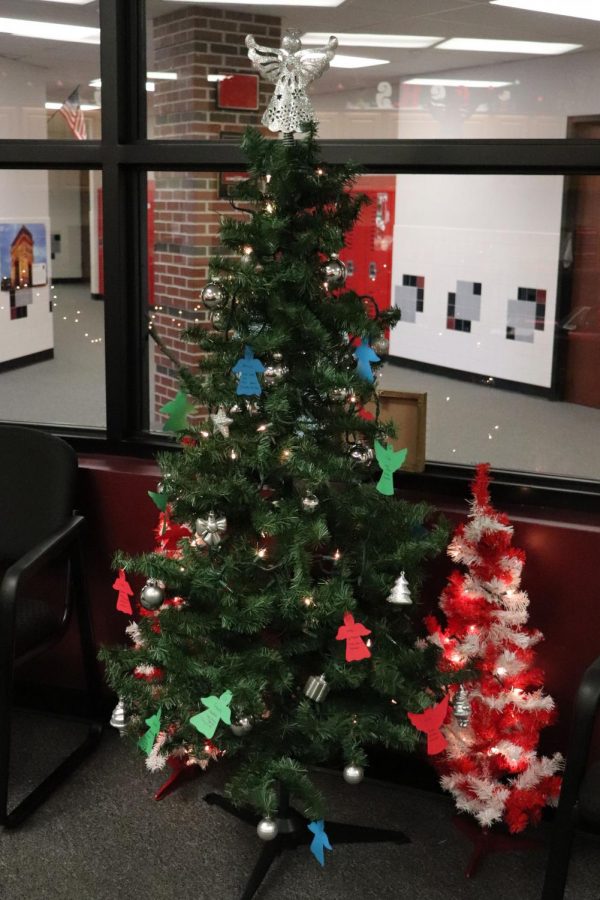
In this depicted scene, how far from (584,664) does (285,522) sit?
97cm

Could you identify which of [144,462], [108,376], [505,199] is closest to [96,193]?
[108,376]

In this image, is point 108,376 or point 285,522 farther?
point 108,376

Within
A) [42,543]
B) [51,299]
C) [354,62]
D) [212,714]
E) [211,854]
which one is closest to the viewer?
[212,714]

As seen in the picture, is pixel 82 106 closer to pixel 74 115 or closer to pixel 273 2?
pixel 74 115

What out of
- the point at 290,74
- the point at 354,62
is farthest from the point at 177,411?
the point at 354,62

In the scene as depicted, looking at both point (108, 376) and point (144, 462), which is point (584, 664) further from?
point (108, 376)

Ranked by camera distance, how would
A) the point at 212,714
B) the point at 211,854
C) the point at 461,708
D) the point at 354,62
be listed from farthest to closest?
1. the point at 354,62
2. the point at 211,854
3. the point at 461,708
4. the point at 212,714

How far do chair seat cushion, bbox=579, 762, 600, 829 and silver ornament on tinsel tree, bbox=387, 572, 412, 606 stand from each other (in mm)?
524

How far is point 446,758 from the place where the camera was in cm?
250

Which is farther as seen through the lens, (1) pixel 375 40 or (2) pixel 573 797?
(1) pixel 375 40

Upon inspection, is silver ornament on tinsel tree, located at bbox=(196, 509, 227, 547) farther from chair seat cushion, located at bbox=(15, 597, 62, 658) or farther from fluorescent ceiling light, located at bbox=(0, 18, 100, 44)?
fluorescent ceiling light, located at bbox=(0, 18, 100, 44)

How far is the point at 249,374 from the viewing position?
7.08 feet

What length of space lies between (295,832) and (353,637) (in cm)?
65

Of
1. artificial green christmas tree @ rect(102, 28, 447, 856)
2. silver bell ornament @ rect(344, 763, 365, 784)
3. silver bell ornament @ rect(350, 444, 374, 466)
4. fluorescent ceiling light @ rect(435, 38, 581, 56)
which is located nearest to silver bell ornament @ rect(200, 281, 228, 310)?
artificial green christmas tree @ rect(102, 28, 447, 856)
